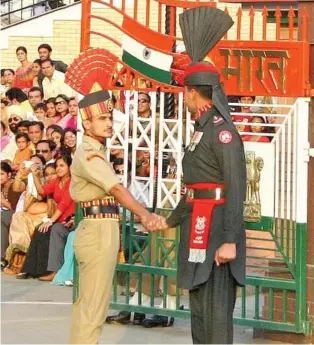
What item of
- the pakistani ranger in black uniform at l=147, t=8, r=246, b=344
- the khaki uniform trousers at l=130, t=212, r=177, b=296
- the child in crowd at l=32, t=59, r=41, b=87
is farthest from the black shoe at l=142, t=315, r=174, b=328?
the child in crowd at l=32, t=59, r=41, b=87

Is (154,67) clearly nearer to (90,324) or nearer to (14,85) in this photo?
(90,324)

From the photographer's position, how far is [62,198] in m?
12.1

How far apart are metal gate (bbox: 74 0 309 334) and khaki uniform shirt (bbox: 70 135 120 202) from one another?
57.3 inches

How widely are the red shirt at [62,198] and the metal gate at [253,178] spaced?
2.87 metres

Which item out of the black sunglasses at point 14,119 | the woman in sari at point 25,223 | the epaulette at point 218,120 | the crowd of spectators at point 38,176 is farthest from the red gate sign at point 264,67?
the black sunglasses at point 14,119

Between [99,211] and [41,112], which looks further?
[41,112]

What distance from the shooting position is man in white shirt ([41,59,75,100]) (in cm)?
1628

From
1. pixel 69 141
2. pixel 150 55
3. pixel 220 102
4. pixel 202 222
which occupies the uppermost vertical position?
pixel 150 55

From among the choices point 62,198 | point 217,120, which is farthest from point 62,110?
point 217,120

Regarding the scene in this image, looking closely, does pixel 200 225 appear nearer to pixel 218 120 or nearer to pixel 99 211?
pixel 218 120

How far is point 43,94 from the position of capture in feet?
53.5

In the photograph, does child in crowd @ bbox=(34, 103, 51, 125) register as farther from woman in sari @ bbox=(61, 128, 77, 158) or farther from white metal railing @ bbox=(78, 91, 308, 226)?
white metal railing @ bbox=(78, 91, 308, 226)

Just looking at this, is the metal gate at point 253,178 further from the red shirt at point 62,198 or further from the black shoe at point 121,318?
the red shirt at point 62,198

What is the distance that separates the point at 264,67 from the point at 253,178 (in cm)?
80
